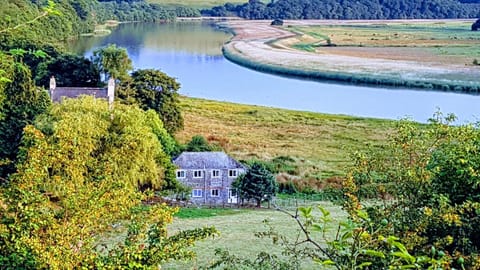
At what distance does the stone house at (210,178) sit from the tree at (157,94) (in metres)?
8.04

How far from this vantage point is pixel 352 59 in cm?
6341

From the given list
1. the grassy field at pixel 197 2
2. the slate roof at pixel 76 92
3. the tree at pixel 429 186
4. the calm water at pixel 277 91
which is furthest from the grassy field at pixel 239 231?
the grassy field at pixel 197 2

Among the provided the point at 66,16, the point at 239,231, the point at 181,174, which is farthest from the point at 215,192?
the point at 66,16

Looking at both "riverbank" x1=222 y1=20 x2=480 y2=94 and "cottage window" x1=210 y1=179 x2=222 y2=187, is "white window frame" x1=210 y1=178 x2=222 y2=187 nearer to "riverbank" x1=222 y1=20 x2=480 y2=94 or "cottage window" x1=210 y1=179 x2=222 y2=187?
"cottage window" x1=210 y1=179 x2=222 y2=187

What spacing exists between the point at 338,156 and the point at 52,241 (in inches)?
902

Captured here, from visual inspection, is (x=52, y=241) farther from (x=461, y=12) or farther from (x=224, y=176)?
(x=461, y=12)

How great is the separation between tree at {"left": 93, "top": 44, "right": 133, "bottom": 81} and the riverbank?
20.5 m

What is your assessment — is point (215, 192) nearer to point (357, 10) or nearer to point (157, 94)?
point (157, 94)

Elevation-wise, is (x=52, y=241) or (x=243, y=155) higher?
(x=52, y=241)

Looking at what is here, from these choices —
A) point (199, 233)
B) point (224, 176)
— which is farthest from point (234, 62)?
point (199, 233)

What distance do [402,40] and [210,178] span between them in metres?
66.0

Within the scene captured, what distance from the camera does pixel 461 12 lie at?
411ft

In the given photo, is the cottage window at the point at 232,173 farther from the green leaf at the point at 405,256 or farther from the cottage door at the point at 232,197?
the green leaf at the point at 405,256

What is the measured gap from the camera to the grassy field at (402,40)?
67.2 meters
